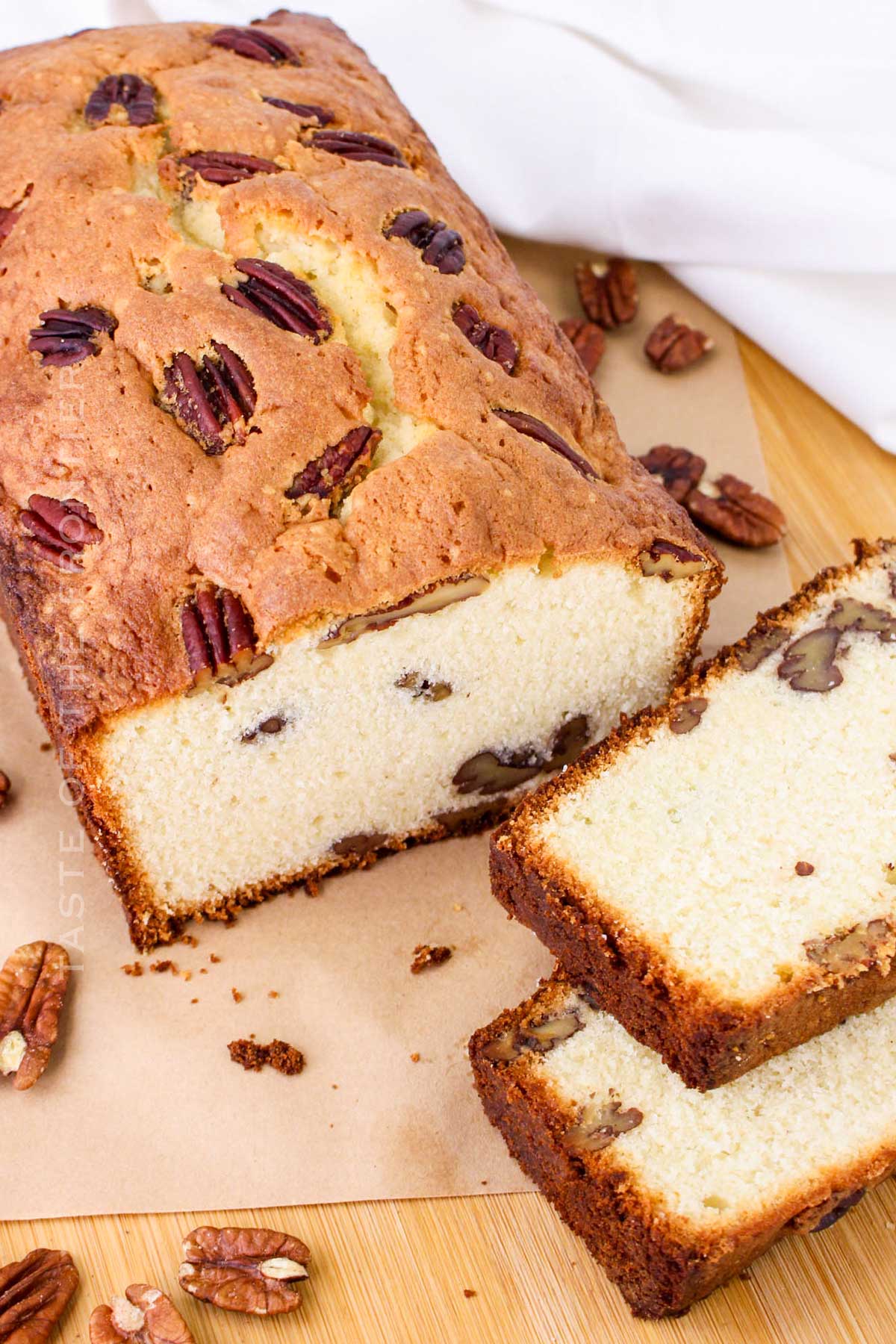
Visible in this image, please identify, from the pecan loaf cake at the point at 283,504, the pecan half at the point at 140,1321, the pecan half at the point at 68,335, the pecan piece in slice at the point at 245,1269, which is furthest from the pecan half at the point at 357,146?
the pecan half at the point at 140,1321

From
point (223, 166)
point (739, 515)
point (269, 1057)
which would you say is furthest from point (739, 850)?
point (223, 166)

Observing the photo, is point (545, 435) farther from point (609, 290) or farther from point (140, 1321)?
point (140, 1321)

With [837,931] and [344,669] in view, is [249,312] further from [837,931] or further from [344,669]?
[837,931]

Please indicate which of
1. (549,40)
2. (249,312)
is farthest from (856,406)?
(249,312)

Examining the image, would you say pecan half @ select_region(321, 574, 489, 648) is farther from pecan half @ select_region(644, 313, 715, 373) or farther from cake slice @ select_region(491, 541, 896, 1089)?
pecan half @ select_region(644, 313, 715, 373)

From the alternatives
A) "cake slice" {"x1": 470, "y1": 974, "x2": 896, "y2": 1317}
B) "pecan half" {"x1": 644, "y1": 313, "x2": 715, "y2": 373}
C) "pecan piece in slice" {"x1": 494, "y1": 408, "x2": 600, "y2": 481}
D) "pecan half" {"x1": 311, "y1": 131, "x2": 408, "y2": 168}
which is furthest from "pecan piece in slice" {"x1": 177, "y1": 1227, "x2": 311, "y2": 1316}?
"pecan half" {"x1": 644, "y1": 313, "x2": 715, "y2": 373}
